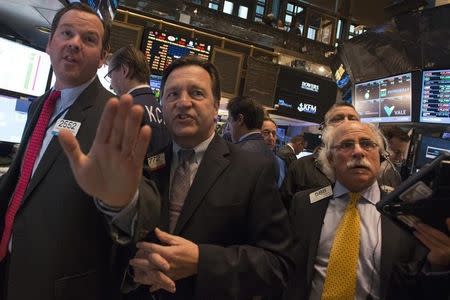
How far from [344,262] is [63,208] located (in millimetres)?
1098

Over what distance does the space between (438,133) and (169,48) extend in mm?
3429

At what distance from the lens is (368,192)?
1675mm

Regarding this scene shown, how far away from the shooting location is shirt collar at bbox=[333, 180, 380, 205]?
166 cm

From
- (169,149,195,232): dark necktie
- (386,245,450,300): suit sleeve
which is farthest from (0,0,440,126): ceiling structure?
(386,245,450,300): suit sleeve

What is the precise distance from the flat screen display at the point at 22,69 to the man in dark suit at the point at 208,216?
1.82 metres

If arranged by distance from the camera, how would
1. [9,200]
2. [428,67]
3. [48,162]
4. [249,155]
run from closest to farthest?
[48,162]
[9,200]
[249,155]
[428,67]

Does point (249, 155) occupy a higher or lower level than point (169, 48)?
lower

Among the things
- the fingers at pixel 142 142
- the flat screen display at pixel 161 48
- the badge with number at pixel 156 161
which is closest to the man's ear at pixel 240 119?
the badge with number at pixel 156 161

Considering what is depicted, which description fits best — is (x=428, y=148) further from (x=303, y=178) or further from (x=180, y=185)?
(x=180, y=185)

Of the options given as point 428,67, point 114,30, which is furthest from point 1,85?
point 428,67

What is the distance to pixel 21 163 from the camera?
1.29 m

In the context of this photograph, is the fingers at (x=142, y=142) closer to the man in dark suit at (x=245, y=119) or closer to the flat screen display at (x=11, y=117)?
the man in dark suit at (x=245, y=119)

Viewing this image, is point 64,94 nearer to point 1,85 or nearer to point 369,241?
point 369,241

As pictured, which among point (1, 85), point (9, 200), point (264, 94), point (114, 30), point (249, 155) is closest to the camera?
point (9, 200)
